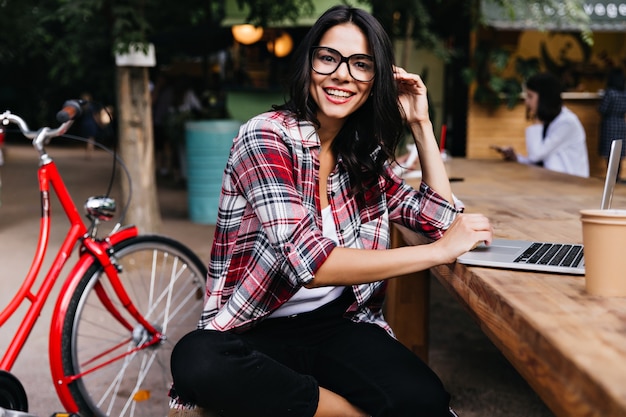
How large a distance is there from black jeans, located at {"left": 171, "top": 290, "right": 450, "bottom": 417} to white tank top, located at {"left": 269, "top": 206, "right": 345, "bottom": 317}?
0.02 meters

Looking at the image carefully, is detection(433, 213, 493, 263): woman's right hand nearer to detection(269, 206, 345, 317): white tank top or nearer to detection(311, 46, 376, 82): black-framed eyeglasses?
detection(269, 206, 345, 317): white tank top

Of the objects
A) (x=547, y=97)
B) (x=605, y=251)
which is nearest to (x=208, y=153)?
(x=547, y=97)

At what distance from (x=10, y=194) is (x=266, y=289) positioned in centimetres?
991

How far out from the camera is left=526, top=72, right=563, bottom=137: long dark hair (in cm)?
542

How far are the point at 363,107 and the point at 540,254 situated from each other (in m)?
0.78

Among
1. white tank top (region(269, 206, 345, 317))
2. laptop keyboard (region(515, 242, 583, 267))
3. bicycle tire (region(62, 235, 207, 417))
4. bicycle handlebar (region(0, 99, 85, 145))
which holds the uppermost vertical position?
bicycle handlebar (region(0, 99, 85, 145))

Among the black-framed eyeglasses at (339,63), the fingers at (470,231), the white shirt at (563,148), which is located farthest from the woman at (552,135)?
the fingers at (470,231)

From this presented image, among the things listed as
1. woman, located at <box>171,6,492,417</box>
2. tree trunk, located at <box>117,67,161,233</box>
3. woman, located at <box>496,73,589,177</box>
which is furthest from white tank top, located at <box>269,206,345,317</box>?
tree trunk, located at <box>117,67,161,233</box>

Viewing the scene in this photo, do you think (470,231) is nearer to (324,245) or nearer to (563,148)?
(324,245)

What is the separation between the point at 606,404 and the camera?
91cm

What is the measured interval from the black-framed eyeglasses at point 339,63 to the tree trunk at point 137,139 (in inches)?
166

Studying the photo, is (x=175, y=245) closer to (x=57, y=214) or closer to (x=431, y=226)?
(x=431, y=226)

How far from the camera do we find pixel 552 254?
1.74 m

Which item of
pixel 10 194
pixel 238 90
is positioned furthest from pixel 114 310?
pixel 10 194
